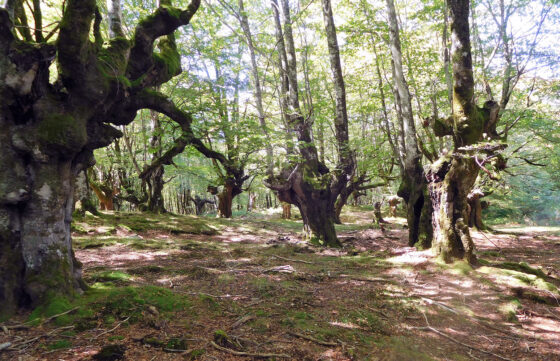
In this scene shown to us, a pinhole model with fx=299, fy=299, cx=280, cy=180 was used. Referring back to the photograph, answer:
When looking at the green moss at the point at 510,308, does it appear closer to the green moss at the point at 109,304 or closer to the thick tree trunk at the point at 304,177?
the green moss at the point at 109,304

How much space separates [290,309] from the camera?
479 centimetres

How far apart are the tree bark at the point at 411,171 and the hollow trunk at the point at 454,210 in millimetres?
1083

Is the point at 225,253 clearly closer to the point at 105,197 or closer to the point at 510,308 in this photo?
the point at 510,308

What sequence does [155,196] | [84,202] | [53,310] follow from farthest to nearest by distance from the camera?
[155,196], [84,202], [53,310]

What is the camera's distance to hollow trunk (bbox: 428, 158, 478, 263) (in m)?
7.06

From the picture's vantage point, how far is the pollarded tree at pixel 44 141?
142 inches

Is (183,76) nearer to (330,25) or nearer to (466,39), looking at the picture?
(330,25)


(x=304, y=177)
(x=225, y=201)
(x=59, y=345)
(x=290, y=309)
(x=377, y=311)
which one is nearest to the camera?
(x=59, y=345)

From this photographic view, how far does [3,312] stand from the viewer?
135 inches

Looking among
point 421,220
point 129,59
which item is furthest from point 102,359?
point 421,220

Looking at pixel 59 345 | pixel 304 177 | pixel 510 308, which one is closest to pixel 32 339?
pixel 59 345

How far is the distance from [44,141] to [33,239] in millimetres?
1248

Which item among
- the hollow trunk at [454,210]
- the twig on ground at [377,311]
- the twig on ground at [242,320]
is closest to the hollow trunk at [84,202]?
the twig on ground at [242,320]

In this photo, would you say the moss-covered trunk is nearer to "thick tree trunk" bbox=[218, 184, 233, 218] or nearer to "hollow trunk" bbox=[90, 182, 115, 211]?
"thick tree trunk" bbox=[218, 184, 233, 218]
